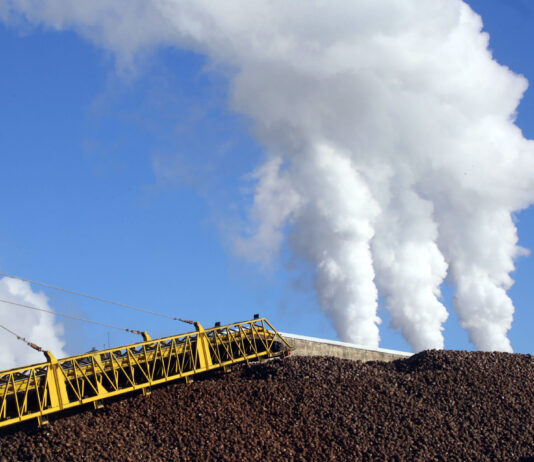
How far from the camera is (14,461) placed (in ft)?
73.1

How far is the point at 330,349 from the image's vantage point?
3391 centimetres

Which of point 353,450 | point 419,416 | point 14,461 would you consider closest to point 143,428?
point 14,461

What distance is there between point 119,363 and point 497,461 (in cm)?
1622

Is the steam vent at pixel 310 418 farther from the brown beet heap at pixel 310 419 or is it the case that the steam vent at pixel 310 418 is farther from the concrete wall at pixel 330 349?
the concrete wall at pixel 330 349

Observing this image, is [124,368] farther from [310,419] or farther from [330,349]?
[330,349]

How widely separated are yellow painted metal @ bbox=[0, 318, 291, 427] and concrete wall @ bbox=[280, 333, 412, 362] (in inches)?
42.4

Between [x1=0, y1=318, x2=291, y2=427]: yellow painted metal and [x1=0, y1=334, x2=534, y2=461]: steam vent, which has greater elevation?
[x1=0, y1=318, x2=291, y2=427]: yellow painted metal

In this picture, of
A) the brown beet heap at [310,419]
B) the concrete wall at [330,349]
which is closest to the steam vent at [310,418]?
the brown beet heap at [310,419]

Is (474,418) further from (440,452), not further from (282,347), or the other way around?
(282,347)

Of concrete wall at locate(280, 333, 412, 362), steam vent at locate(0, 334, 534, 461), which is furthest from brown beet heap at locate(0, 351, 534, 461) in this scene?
concrete wall at locate(280, 333, 412, 362)

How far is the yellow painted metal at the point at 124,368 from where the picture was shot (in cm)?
2462

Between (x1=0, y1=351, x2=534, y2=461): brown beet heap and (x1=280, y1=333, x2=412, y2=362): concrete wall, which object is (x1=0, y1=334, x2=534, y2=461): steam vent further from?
(x1=280, y1=333, x2=412, y2=362): concrete wall

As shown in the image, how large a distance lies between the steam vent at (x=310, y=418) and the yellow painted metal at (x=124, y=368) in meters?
0.67

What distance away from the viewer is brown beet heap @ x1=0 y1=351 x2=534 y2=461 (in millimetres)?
23047
